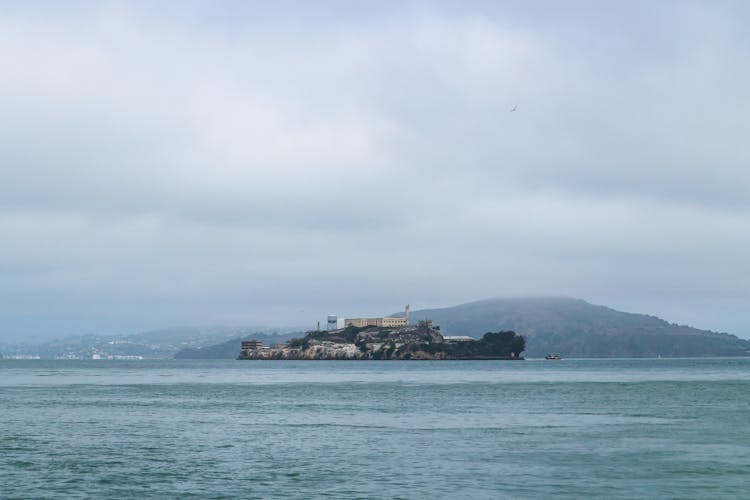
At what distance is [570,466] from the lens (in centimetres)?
4028

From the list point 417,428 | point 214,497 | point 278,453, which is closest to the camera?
point 214,497

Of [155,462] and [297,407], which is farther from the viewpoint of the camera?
[297,407]

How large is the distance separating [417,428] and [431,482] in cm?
2248

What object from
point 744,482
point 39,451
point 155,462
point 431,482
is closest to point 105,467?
point 155,462

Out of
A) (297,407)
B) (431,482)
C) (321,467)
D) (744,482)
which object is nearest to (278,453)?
(321,467)

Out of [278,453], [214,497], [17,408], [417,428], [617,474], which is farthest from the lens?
[17,408]

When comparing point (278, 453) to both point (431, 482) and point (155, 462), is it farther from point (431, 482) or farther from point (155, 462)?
point (431, 482)

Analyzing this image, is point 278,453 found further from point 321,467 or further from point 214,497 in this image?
point 214,497

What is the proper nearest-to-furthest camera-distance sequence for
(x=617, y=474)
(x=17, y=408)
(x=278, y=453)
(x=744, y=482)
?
(x=744, y=482) < (x=617, y=474) < (x=278, y=453) < (x=17, y=408)

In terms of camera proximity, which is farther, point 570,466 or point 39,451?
point 39,451

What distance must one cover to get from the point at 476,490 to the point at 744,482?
1175 centimetres

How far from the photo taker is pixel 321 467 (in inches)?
1604

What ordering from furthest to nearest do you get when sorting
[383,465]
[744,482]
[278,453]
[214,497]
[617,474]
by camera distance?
[278,453], [383,465], [617,474], [744,482], [214,497]

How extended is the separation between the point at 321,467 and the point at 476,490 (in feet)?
30.4
